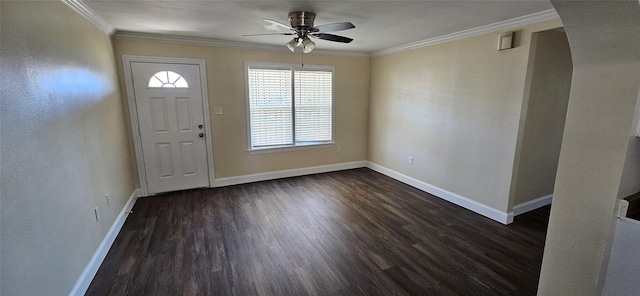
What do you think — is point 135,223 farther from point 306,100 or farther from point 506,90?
point 506,90

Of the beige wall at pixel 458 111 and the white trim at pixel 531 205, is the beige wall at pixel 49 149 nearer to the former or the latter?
the beige wall at pixel 458 111

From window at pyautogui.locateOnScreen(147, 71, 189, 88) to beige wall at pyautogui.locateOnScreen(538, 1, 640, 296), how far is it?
407 centimetres

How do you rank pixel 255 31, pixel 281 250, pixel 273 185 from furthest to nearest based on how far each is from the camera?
pixel 273 185, pixel 255 31, pixel 281 250

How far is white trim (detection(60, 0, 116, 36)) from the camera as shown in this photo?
89.9 inches

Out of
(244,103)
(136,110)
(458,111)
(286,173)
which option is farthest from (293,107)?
(458,111)

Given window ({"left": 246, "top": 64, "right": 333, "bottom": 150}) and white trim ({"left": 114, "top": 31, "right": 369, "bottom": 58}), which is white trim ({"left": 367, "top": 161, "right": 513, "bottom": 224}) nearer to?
window ({"left": 246, "top": 64, "right": 333, "bottom": 150})

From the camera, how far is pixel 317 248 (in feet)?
8.69

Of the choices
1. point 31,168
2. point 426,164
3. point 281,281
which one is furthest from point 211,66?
point 426,164

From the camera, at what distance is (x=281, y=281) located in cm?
219

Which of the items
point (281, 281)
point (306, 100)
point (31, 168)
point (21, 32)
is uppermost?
point (21, 32)

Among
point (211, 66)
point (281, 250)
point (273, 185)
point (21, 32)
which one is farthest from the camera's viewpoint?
point (273, 185)

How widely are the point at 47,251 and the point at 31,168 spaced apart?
0.52m

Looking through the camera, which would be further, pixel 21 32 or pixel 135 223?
pixel 135 223

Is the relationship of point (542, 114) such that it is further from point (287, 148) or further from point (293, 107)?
point (287, 148)
